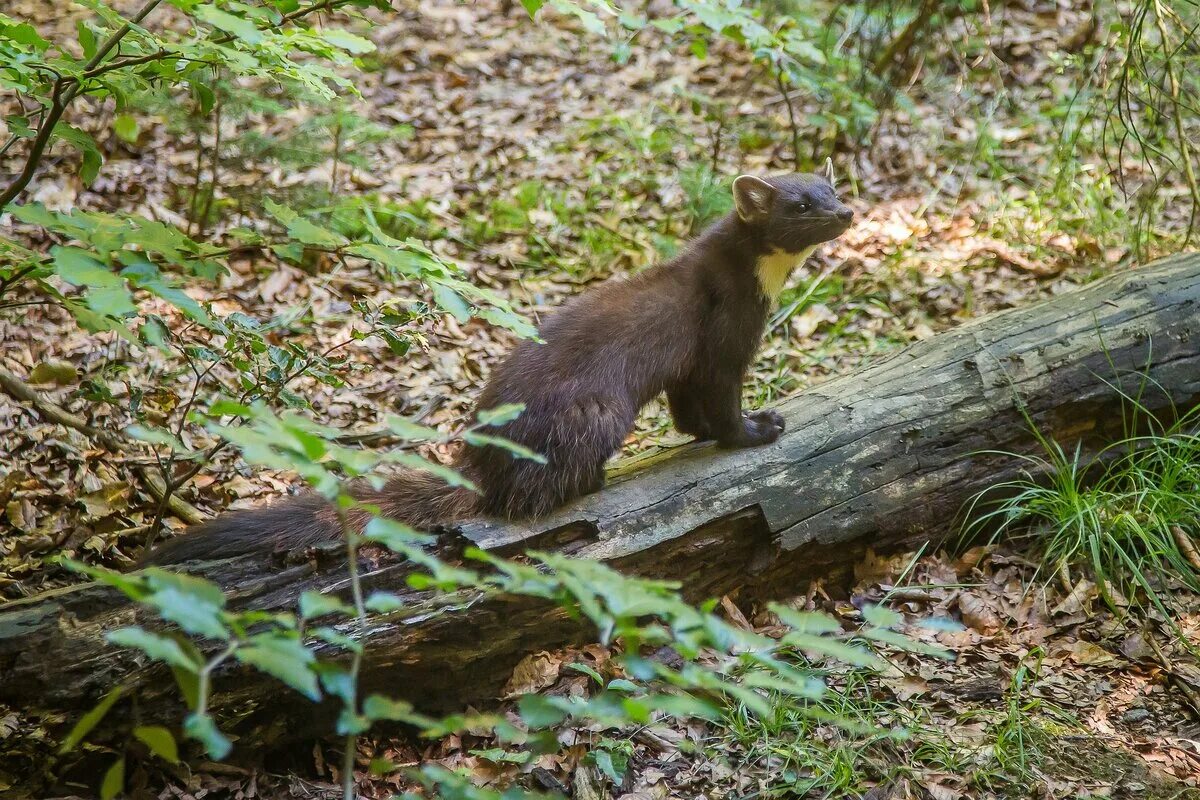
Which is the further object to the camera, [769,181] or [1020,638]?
[769,181]

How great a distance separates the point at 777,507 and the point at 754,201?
1766 millimetres

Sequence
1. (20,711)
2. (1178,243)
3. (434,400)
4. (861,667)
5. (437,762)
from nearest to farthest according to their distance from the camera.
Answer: (20,711) → (437,762) → (861,667) → (434,400) → (1178,243)

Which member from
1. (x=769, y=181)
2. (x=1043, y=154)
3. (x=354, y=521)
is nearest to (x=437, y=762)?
(x=354, y=521)

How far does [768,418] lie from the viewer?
4.96 metres

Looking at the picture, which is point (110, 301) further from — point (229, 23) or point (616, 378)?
point (616, 378)

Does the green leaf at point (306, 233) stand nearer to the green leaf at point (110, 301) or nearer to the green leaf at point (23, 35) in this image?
the green leaf at point (110, 301)

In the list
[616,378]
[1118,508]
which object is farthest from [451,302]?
[1118,508]

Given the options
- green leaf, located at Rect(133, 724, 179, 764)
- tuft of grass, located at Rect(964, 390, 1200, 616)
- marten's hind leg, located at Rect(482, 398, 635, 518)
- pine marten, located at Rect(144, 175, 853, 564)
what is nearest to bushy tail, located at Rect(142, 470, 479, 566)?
pine marten, located at Rect(144, 175, 853, 564)

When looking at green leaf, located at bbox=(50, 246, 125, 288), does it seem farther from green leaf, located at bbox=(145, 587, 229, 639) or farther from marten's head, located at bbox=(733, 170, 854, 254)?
marten's head, located at bbox=(733, 170, 854, 254)

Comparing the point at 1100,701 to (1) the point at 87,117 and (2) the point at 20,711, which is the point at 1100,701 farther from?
(1) the point at 87,117

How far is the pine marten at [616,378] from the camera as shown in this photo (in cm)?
416

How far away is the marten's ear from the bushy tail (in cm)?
223

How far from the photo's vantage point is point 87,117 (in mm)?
8422

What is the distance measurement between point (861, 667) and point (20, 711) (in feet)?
A: 10.8
